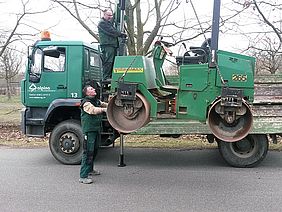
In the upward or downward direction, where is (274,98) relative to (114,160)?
upward

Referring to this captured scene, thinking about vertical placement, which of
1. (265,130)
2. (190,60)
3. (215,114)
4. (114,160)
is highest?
(190,60)

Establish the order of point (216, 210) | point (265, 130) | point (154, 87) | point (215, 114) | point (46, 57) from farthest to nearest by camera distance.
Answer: point (46, 57) → point (265, 130) → point (154, 87) → point (215, 114) → point (216, 210)

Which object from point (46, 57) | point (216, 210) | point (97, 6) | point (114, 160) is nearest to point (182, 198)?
point (216, 210)

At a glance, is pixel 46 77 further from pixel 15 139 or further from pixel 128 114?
pixel 15 139

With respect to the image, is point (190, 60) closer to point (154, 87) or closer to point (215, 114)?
point (154, 87)

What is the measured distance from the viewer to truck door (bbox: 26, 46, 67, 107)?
8.12 m

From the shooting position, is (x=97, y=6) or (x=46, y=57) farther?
(x=97, y=6)

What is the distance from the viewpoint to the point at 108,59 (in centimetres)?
800

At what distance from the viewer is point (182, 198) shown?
5680 millimetres

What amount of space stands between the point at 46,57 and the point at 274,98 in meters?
4.75

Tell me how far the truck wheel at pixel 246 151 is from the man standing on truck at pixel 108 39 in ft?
8.87

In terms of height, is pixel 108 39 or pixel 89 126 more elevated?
pixel 108 39

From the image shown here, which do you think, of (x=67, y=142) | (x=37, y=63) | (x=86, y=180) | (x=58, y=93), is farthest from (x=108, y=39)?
(x=86, y=180)

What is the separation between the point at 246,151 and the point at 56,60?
432 cm
